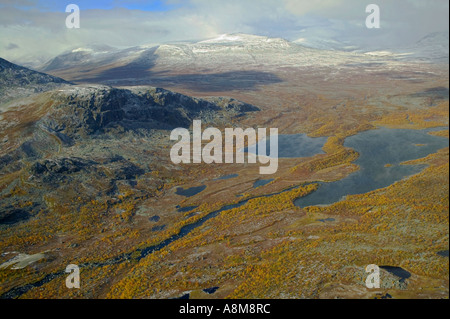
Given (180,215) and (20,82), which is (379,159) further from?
(20,82)

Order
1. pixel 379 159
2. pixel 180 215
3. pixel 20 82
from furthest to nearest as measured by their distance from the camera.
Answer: pixel 20 82, pixel 379 159, pixel 180 215

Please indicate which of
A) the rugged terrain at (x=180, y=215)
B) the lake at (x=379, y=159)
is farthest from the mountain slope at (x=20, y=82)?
the lake at (x=379, y=159)

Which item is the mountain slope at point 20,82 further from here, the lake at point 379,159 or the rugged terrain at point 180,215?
the lake at point 379,159

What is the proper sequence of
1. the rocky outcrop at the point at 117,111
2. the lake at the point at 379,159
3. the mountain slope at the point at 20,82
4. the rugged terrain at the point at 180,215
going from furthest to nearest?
the mountain slope at the point at 20,82 → the rocky outcrop at the point at 117,111 → the lake at the point at 379,159 → the rugged terrain at the point at 180,215

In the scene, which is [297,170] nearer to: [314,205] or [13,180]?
[314,205]

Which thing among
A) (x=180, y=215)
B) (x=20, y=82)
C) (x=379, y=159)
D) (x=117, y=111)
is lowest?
(x=180, y=215)

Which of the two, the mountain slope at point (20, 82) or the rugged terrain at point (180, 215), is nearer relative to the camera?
the rugged terrain at point (180, 215)

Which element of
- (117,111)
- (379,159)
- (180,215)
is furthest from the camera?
(117,111)

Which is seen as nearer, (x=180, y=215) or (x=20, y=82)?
(x=180, y=215)

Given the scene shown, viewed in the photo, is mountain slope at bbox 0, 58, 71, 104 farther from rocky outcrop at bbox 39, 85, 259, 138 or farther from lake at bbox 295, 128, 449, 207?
lake at bbox 295, 128, 449, 207

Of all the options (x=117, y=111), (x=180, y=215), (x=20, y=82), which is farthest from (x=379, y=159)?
(x=20, y=82)

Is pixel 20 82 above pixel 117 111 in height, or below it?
above
